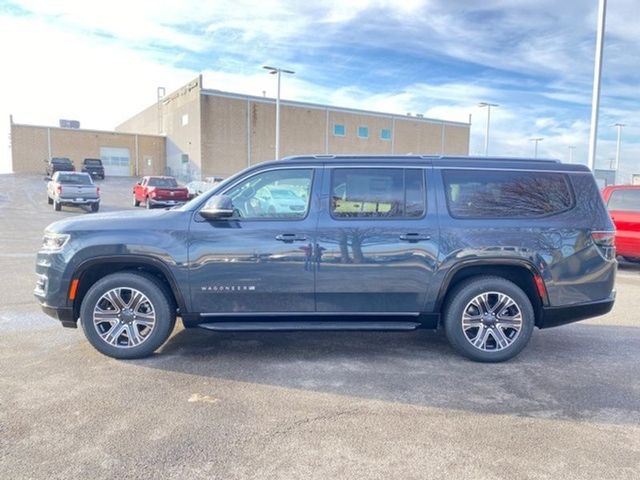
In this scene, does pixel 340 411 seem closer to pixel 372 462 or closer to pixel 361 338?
pixel 372 462

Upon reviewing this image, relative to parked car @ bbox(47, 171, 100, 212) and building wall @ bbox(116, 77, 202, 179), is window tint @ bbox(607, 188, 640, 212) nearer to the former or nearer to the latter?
parked car @ bbox(47, 171, 100, 212)

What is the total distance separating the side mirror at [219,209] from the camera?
445 centimetres

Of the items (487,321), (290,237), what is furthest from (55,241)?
(487,321)

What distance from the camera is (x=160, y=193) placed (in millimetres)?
23250

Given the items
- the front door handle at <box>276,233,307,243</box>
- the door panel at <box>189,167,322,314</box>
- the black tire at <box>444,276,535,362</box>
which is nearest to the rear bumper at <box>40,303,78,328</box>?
the door panel at <box>189,167,322,314</box>

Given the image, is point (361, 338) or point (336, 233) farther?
point (361, 338)

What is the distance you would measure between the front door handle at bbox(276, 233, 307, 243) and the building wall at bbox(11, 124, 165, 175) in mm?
52064

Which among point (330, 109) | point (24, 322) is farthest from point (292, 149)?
point (24, 322)

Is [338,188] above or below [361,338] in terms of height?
above

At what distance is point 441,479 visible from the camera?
2.89 metres

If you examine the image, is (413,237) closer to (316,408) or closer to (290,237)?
(290,237)

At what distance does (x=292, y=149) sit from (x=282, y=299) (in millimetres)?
47386

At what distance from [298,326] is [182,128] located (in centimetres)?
4861

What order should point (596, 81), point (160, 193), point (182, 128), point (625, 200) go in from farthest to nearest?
point (182, 128) < point (160, 193) < point (596, 81) < point (625, 200)
